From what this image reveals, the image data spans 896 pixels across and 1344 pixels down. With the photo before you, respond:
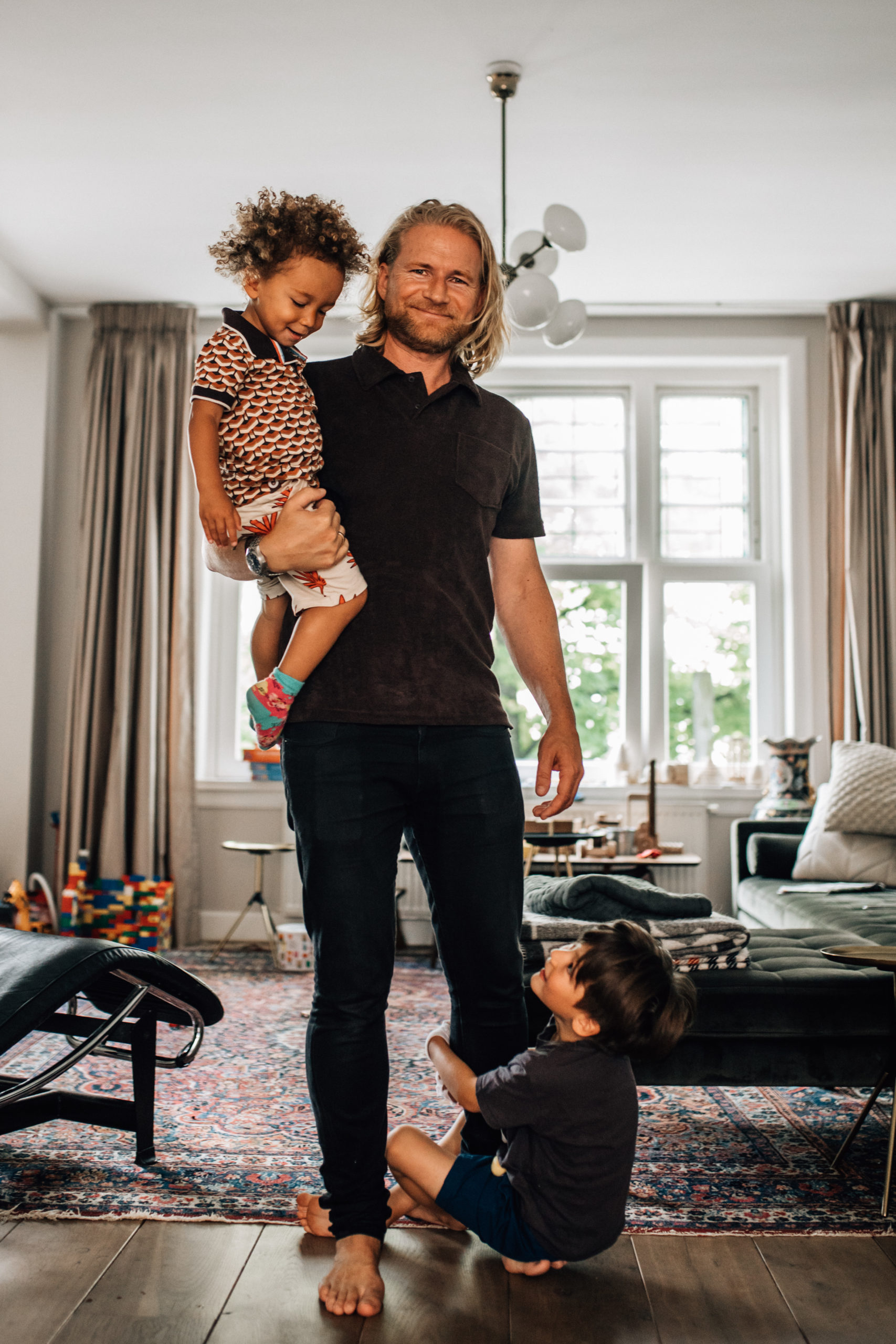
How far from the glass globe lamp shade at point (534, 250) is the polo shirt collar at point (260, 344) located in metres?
1.72

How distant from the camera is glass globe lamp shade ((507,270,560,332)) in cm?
305

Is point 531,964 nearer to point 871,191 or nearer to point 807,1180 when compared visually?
point 807,1180

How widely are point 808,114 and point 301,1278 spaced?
3.59m

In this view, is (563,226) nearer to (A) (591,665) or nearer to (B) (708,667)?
(A) (591,665)

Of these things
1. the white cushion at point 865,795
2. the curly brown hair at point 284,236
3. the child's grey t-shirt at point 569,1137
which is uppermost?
the curly brown hair at point 284,236

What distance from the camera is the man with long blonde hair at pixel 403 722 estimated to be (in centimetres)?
151

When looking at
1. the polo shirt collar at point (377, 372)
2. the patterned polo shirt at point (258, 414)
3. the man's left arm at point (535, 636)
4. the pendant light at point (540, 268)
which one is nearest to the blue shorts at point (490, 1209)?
the man's left arm at point (535, 636)

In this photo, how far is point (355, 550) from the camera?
1.60 metres

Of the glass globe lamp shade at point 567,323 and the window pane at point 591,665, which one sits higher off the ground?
the glass globe lamp shade at point 567,323

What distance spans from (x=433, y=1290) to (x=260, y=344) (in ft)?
4.52

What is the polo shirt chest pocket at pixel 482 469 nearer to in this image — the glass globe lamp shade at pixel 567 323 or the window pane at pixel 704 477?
the glass globe lamp shade at pixel 567 323

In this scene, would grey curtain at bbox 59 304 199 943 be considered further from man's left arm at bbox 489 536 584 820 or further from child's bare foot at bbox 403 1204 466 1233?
man's left arm at bbox 489 536 584 820

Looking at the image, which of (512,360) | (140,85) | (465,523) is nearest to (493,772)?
(465,523)

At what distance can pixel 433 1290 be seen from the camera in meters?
1.50
